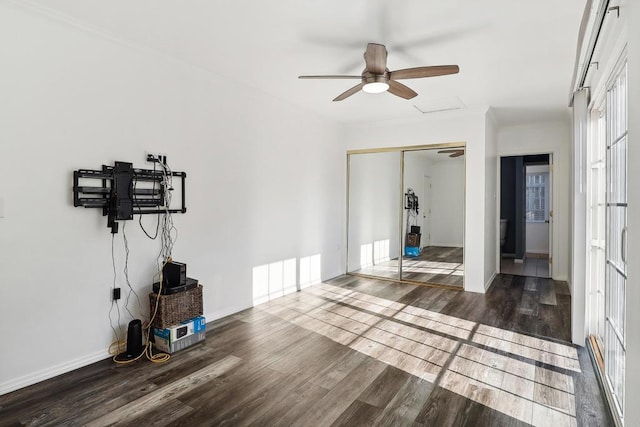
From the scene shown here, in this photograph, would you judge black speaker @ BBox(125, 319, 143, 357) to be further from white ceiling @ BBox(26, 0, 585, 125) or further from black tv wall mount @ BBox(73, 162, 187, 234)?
white ceiling @ BBox(26, 0, 585, 125)

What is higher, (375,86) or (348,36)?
(348,36)

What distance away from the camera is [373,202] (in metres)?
5.95

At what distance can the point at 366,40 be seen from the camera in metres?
3.04

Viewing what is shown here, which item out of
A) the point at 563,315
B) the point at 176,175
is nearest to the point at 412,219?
the point at 563,315

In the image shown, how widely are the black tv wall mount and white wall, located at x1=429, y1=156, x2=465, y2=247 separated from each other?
12.5 feet

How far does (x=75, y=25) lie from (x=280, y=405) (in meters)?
3.11

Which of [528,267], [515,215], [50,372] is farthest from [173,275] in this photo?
[515,215]

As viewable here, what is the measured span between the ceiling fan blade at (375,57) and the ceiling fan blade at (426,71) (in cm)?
11

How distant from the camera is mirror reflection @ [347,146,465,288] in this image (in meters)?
5.34

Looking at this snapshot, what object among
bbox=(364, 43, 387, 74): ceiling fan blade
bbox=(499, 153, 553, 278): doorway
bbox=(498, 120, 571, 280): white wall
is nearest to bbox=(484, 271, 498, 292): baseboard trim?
bbox=(498, 120, 571, 280): white wall

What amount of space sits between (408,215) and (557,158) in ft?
8.74

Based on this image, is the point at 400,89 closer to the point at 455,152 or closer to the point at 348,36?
the point at 348,36

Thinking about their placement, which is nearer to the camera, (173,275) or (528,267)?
(173,275)

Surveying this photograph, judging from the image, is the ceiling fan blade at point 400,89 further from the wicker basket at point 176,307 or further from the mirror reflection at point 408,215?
the wicker basket at point 176,307
